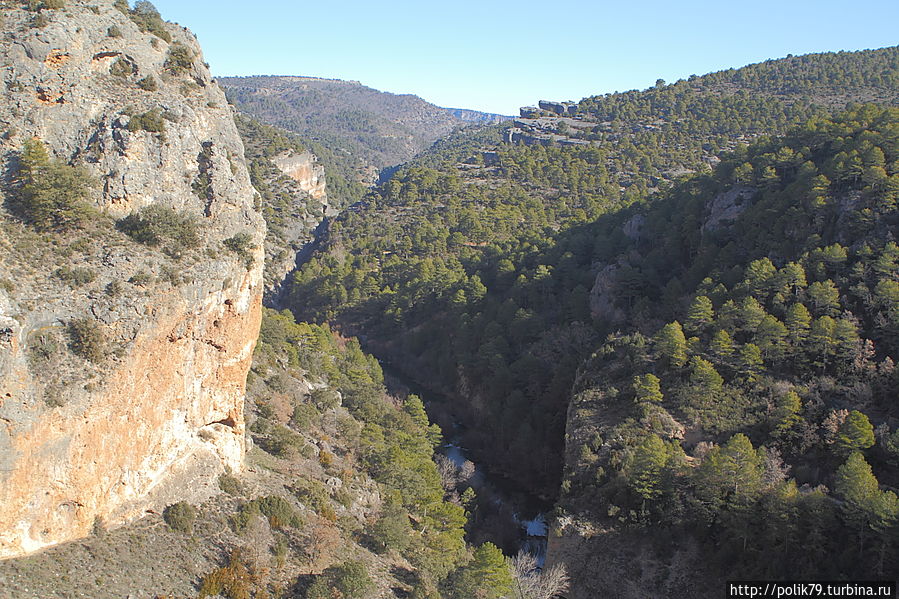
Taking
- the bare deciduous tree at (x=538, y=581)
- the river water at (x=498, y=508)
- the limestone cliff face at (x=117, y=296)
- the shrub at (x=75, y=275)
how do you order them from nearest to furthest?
the limestone cliff face at (x=117, y=296) → the shrub at (x=75, y=275) → the bare deciduous tree at (x=538, y=581) → the river water at (x=498, y=508)

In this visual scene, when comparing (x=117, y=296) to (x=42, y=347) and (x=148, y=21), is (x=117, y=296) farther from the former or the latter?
(x=148, y=21)

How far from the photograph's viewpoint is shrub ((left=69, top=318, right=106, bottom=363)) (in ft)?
57.1

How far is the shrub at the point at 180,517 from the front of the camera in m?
20.7

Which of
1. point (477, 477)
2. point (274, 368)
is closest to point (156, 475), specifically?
point (274, 368)

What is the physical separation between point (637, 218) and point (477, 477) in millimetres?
26809

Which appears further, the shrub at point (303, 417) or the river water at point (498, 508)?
the shrub at point (303, 417)

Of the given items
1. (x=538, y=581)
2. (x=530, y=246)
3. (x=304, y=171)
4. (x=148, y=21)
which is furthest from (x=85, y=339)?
(x=304, y=171)

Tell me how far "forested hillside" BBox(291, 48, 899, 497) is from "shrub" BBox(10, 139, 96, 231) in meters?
28.6

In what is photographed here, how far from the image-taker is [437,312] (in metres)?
60.7

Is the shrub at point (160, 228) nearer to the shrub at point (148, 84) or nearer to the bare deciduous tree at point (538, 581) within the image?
the shrub at point (148, 84)

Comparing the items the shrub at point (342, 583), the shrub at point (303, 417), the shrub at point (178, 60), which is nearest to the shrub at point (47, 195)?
the shrub at point (178, 60)

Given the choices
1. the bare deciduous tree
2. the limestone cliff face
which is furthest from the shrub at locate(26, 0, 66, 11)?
the bare deciduous tree

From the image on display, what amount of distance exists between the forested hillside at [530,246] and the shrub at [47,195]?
94.0 feet

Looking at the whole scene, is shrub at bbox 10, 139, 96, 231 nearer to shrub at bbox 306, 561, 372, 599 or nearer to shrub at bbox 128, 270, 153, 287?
shrub at bbox 128, 270, 153, 287
